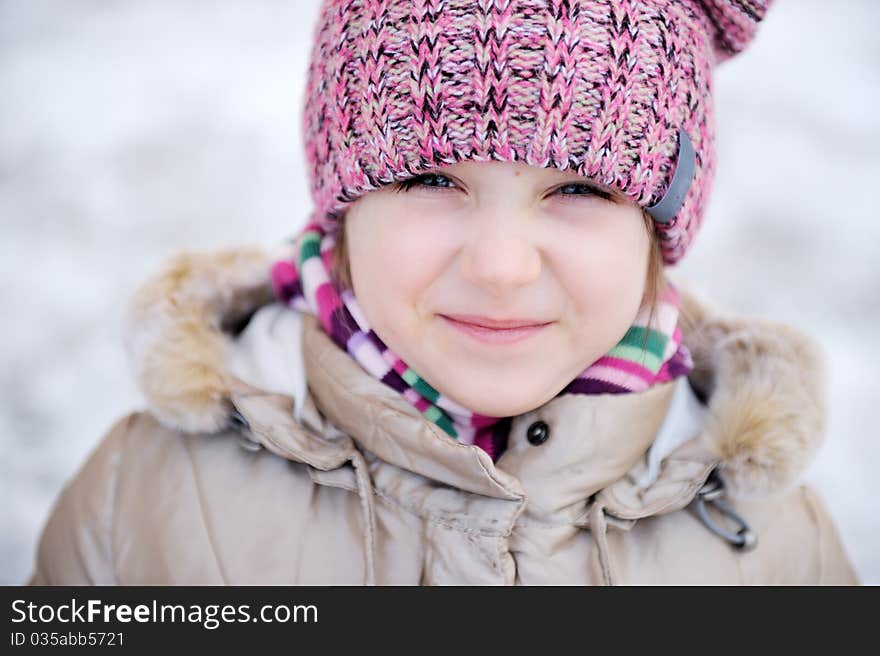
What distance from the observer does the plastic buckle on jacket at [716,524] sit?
1173mm

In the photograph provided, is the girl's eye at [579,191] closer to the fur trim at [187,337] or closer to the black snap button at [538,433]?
the black snap button at [538,433]

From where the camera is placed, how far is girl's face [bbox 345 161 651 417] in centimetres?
98

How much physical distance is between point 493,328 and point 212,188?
1708 millimetres

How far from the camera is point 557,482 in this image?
43.2 inches

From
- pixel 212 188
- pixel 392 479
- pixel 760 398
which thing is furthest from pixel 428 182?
pixel 212 188

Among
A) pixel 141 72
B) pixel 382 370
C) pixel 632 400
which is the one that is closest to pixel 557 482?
pixel 632 400

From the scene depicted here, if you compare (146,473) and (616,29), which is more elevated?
(616,29)

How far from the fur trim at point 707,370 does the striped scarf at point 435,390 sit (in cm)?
9

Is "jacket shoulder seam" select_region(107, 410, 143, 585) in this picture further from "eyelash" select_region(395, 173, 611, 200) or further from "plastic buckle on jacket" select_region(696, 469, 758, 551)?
"plastic buckle on jacket" select_region(696, 469, 758, 551)

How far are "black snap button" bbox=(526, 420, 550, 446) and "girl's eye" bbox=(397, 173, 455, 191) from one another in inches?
13.3

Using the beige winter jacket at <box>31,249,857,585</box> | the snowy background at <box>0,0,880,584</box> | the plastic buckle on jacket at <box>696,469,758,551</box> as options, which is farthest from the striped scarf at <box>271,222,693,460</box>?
the snowy background at <box>0,0,880,584</box>

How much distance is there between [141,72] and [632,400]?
229 centimetres
